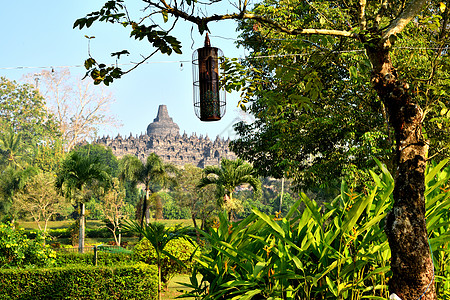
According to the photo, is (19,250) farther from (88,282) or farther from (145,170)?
(145,170)

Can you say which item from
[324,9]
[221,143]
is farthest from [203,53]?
[221,143]

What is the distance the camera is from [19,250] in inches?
345

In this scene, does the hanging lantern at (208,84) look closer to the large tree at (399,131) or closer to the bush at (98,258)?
the large tree at (399,131)

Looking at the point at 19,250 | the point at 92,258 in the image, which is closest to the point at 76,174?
the point at 92,258

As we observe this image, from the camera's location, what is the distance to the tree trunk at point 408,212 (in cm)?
226

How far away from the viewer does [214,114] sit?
5.40 metres

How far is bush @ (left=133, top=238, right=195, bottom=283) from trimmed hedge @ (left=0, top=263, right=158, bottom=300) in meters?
1.24

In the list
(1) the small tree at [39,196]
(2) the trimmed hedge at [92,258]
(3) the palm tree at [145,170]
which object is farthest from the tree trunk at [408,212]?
(1) the small tree at [39,196]

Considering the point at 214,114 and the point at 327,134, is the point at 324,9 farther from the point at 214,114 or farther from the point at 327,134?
the point at 214,114

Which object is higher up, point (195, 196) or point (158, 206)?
point (195, 196)

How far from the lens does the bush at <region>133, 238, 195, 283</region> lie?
10.0m

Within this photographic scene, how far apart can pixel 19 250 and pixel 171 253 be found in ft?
10.3

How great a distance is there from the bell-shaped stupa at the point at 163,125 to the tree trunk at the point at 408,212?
4129 inches

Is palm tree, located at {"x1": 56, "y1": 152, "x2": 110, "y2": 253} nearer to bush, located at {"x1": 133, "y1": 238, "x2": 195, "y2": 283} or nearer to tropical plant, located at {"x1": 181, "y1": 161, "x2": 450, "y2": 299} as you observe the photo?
bush, located at {"x1": 133, "y1": 238, "x2": 195, "y2": 283}
